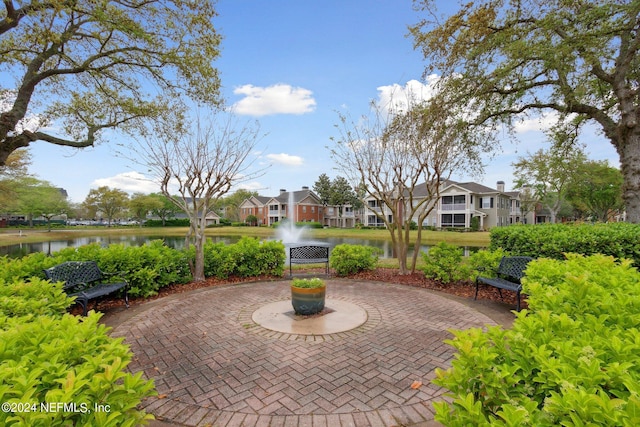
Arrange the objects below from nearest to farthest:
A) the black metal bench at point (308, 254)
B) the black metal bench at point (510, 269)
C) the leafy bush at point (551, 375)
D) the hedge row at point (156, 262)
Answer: the leafy bush at point (551, 375) → the hedge row at point (156, 262) → the black metal bench at point (510, 269) → the black metal bench at point (308, 254)

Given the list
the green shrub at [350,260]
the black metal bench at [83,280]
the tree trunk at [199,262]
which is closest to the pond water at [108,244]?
the green shrub at [350,260]

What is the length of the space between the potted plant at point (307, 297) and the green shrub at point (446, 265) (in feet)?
13.3

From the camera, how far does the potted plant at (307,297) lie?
17.4 feet

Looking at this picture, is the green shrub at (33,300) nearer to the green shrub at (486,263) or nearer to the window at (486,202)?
the green shrub at (486,263)

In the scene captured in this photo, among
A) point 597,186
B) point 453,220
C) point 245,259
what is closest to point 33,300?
point 245,259

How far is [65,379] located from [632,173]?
46.4ft

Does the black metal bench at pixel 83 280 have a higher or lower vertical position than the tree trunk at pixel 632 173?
lower

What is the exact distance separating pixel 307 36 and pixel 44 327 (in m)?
8.84

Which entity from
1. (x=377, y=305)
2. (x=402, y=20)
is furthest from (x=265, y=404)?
(x=402, y=20)

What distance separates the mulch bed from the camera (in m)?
6.53

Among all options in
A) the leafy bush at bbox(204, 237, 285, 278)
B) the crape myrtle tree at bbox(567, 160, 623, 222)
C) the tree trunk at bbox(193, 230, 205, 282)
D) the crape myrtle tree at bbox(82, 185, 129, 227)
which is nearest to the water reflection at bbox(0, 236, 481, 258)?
the leafy bush at bbox(204, 237, 285, 278)

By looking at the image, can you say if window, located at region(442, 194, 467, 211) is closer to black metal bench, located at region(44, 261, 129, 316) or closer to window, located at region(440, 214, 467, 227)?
window, located at region(440, 214, 467, 227)

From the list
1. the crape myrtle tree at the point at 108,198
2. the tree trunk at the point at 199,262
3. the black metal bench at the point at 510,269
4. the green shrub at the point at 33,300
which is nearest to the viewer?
the green shrub at the point at 33,300

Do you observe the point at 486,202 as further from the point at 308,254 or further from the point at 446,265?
the point at 308,254
